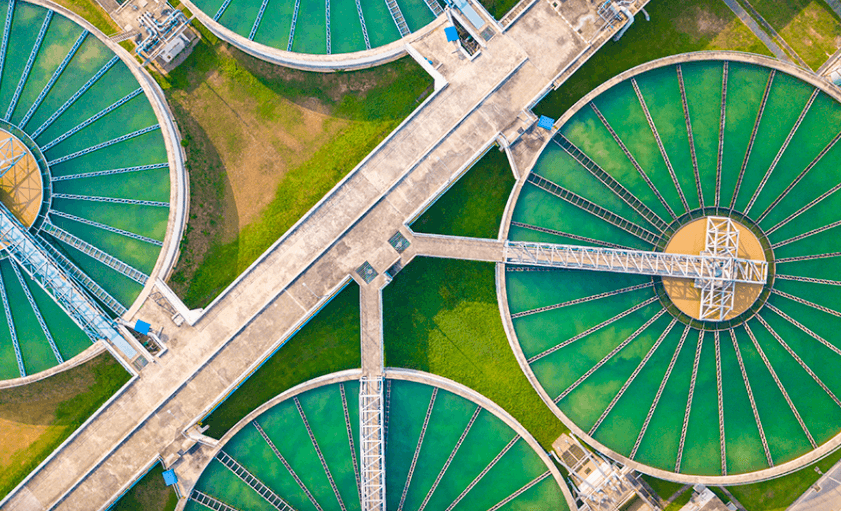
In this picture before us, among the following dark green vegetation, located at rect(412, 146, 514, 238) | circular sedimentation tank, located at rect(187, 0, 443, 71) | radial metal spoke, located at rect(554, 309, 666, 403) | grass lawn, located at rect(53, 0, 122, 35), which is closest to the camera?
radial metal spoke, located at rect(554, 309, 666, 403)

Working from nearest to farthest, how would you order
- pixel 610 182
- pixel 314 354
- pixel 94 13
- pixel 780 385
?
pixel 780 385, pixel 610 182, pixel 314 354, pixel 94 13

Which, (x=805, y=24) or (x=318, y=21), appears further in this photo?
(x=805, y=24)

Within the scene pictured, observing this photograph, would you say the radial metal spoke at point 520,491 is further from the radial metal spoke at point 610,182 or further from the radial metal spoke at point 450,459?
the radial metal spoke at point 610,182

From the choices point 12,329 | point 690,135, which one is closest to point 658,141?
point 690,135

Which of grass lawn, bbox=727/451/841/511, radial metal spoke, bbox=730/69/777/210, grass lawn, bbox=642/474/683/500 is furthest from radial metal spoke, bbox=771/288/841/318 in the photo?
grass lawn, bbox=642/474/683/500

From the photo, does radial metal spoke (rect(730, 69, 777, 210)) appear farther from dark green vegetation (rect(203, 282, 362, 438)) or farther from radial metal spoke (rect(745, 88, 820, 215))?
dark green vegetation (rect(203, 282, 362, 438))

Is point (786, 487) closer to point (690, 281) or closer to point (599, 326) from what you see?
point (690, 281)
